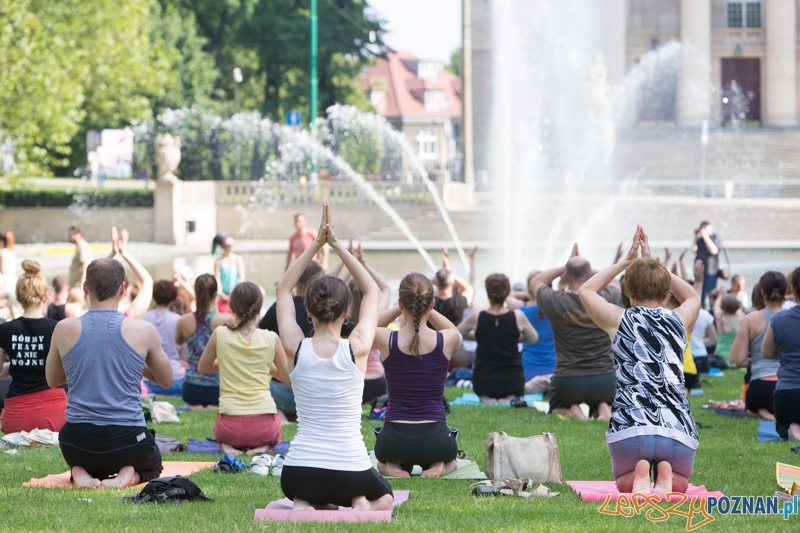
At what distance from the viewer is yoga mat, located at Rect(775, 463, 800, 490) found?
6.46 m

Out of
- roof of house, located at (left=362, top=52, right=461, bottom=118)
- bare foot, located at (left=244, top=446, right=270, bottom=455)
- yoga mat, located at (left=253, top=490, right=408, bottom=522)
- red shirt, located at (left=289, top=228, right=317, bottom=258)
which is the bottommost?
bare foot, located at (left=244, top=446, right=270, bottom=455)

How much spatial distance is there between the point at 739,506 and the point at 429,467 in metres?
2.13

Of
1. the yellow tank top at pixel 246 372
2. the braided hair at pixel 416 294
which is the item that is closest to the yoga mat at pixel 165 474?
the yellow tank top at pixel 246 372

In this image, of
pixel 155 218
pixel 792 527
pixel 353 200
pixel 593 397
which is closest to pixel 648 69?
pixel 353 200

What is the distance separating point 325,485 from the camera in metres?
5.68

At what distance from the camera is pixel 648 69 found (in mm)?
64688

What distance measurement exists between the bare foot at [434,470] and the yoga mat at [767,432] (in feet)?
9.79

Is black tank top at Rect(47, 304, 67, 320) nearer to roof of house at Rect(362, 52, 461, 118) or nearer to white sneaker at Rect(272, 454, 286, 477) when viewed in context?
white sneaker at Rect(272, 454, 286, 477)

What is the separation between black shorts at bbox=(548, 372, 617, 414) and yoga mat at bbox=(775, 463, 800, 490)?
3.26 m

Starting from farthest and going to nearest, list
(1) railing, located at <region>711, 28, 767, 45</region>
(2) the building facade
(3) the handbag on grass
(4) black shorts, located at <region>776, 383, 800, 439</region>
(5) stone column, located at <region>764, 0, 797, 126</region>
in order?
(2) the building facade
(1) railing, located at <region>711, 28, 767, 45</region>
(5) stone column, located at <region>764, 0, 797, 126</region>
(4) black shorts, located at <region>776, 383, 800, 439</region>
(3) the handbag on grass

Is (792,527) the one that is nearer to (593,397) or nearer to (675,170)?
(593,397)

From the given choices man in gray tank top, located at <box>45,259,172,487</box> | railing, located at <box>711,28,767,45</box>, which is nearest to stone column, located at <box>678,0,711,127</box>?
railing, located at <box>711,28,767,45</box>

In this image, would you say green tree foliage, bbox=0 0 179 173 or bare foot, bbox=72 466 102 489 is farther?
green tree foliage, bbox=0 0 179 173

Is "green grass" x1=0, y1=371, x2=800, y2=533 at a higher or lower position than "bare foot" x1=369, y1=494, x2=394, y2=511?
lower
